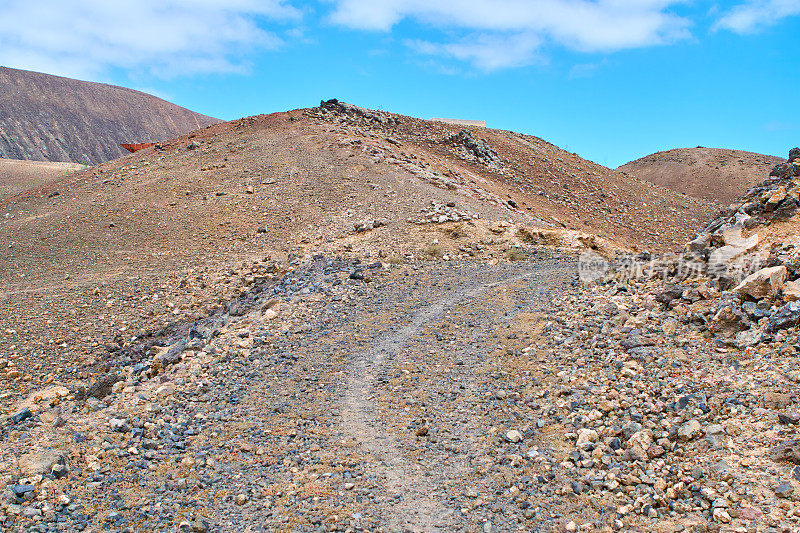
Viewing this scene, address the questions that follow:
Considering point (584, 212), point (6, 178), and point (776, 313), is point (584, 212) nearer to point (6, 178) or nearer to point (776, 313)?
point (776, 313)

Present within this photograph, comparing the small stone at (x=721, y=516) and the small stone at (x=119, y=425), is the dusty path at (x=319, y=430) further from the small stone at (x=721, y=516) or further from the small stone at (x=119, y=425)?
the small stone at (x=721, y=516)

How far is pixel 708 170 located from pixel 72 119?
7437 cm

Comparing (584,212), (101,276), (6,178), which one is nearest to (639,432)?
(101,276)

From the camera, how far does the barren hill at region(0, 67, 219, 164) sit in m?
64.8

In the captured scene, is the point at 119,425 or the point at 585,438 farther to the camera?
the point at 119,425

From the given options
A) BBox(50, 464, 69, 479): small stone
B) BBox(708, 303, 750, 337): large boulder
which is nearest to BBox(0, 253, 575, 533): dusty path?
BBox(50, 464, 69, 479): small stone

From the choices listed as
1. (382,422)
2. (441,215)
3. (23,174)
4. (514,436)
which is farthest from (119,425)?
(23,174)

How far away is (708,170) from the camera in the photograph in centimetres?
5006

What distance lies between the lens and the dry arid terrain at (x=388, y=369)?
559 cm

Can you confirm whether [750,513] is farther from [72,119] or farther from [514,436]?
[72,119]

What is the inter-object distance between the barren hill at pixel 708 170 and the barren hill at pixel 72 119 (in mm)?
62275

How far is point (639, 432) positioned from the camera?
20.0ft

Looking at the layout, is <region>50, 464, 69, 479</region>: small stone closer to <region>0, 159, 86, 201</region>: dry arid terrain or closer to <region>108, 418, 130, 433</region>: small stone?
<region>108, 418, 130, 433</region>: small stone

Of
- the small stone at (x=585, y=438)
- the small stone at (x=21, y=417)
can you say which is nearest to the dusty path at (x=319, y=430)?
the small stone at (x=585, y=438)
